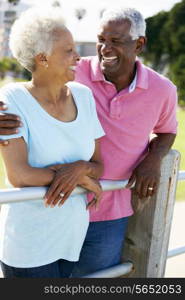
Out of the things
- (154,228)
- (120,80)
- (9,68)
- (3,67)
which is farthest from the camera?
(9,68)

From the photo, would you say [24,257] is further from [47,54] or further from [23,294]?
[47,54]

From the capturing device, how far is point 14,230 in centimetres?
213

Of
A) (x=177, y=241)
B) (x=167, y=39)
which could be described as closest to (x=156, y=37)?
(x=167, y=39)

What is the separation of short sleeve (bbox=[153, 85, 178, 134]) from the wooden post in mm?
248

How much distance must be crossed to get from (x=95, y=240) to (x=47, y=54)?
0.91 m

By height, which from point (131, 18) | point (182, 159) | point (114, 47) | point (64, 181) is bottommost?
point (182, 159)

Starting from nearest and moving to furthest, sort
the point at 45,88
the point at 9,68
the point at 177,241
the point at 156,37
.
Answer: the point at 45,88 < the point at 177,241 < the point at 156,37 < the point at 9,68

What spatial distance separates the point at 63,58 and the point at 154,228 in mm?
923

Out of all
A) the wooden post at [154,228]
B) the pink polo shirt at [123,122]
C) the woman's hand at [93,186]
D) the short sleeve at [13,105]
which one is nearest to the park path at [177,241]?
the wooden post at [154,228]

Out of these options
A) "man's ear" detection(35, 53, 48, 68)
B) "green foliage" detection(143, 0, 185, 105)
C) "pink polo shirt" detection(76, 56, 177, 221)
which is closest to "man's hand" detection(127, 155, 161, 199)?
"pink polo shirt" detection(76, 56, 177, 221)

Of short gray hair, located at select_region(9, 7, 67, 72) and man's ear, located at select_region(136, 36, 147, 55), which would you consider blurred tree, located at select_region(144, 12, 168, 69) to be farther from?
short gray hair, located at select_region(9, 7, 67, 72)

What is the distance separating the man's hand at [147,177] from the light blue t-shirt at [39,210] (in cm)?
41

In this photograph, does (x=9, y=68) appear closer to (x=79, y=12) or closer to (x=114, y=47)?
(x=79, y=12)

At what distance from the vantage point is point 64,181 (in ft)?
7.02
